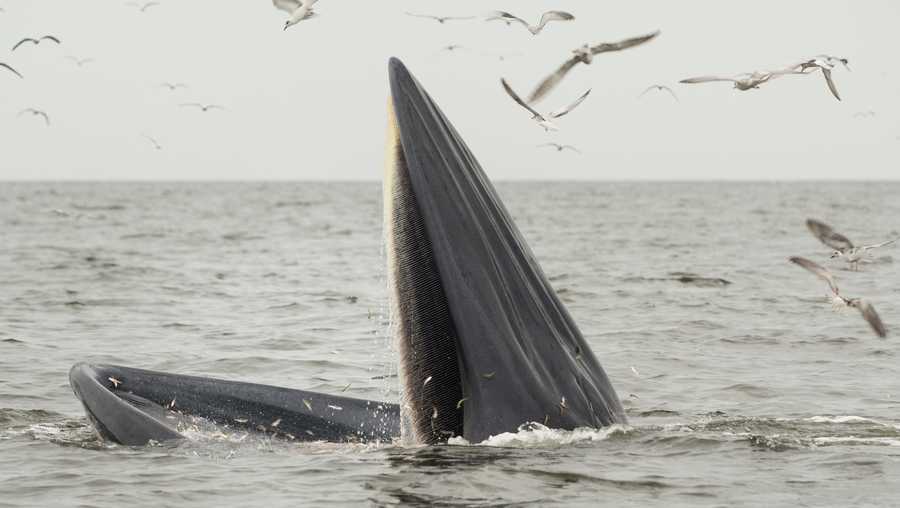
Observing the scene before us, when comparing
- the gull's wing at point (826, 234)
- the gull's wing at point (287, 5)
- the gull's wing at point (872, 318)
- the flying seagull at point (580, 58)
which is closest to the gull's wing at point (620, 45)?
the flying seagull at point (580, 58)

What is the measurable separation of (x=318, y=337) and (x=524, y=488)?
8.85 metres

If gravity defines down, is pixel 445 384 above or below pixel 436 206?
below

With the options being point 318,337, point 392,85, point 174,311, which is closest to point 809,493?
point 392,85

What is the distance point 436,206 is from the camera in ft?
21.6

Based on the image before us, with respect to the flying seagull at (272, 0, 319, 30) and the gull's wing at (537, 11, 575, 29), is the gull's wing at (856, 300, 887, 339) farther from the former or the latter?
the flying seagull at (272, 0, 319, 30)

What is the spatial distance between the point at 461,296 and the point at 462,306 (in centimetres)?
5

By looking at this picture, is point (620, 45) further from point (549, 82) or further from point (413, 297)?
point (413, 297)

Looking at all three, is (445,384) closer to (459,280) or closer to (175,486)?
(459,280)

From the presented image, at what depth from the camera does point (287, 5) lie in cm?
1202

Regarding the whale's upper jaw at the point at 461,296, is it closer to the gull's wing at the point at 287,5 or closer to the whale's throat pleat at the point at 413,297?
the whale's throat pleat at the point at 413,297

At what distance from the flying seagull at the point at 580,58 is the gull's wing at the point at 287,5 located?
3.35m

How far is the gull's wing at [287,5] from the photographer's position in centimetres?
1197

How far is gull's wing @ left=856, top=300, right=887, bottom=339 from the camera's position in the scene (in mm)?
7961

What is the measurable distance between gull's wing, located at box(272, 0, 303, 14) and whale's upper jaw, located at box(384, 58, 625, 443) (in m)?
5.38
